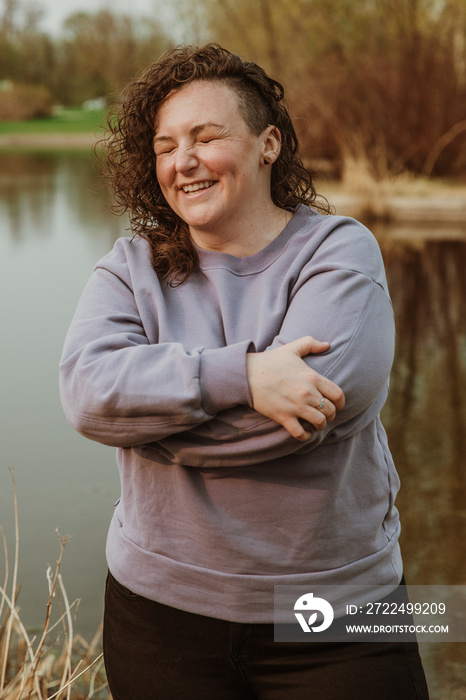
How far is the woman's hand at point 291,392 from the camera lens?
111 cm

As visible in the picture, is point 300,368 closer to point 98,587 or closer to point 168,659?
point 168,659

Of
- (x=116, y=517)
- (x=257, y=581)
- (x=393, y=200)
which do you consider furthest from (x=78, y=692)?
(x=393, y=200)

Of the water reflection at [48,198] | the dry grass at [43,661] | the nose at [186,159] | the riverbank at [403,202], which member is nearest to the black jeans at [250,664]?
the dry grass at [43,661]

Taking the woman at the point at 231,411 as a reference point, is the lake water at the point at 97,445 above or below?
below

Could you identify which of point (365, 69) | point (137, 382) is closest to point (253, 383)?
point (137, 382)

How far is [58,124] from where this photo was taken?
38500 mm

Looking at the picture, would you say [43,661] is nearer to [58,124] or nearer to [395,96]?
[395,96]

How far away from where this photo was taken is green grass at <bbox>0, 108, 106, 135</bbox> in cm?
3609

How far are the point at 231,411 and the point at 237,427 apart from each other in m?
0.02

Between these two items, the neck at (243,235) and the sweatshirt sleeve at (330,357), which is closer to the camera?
the sweatshirt sleeve at (330,357)

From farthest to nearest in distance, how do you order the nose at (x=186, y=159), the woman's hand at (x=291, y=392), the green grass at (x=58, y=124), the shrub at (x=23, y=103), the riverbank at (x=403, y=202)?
Answer: the shrub at (x=23, y=103) → the green grass at (x=58, y=124) → the riverbank at (x=403, y=202) → the nose at (x=186, y=159) → the woman's hand at (x=291, y=392)

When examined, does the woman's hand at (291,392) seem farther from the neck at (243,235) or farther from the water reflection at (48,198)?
the water reflection at (48,198)

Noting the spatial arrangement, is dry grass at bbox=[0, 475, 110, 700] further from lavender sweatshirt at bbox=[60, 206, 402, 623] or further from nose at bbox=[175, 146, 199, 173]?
nose at bbox=[175, 146, 199, 173]

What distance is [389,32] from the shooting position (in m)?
15.4
